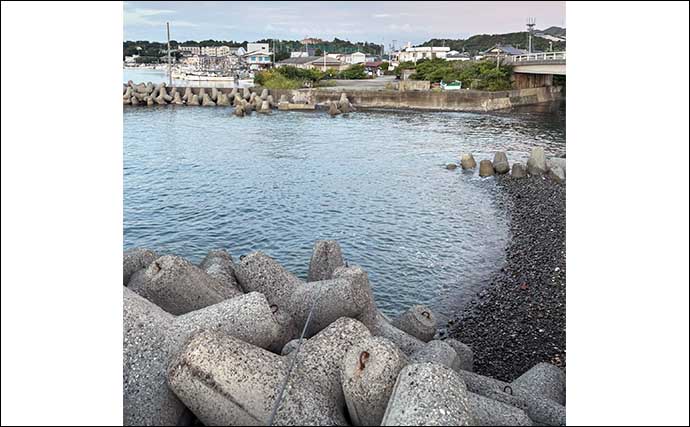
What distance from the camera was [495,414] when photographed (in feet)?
8.31

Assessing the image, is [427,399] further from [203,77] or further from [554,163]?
[203,77]

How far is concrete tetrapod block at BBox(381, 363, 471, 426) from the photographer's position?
82.8 inches

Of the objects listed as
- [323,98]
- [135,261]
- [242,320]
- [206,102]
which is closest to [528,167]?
[135,261]

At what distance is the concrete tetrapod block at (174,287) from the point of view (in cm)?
392

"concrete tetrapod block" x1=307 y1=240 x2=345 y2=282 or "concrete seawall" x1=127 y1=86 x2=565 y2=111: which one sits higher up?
"concrete seawall" x1=127 y1=86 x2=565 y2=111

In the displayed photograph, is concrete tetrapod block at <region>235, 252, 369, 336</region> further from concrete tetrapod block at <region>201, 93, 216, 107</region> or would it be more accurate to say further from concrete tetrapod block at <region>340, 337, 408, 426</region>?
concrete tetrapod block at <region>201, 93, 216, 107</region>

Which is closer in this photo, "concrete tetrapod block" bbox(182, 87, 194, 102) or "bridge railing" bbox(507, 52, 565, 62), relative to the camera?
"bridge railing" bbox(507, 52, 565, 62)

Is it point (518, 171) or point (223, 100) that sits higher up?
point (223, 100)

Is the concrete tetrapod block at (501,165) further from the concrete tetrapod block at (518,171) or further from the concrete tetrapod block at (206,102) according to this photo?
the concrete tetrapod block at (206,102)

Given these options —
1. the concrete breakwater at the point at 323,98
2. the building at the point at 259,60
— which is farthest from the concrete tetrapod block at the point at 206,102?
the building at the point at 259,60

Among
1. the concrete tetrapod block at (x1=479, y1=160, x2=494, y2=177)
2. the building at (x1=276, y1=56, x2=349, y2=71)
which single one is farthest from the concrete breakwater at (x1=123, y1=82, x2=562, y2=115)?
the concrete tetrapod block at (x1=479, y1=160, x2=494, y2=177)

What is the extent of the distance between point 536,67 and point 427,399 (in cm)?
2905

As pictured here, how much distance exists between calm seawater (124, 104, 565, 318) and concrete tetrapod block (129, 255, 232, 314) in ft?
10.5
